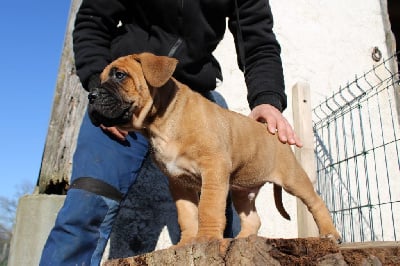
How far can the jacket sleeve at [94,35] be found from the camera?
277 centimetres

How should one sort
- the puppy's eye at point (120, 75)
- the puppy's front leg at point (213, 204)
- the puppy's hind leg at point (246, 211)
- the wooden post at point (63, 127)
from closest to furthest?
the puppy's front leg at point (213, 204)
the puppy's eye at point (120, 75)
the puppy's hind leg at point (246, 211)
the wooden post at point (63, 127)

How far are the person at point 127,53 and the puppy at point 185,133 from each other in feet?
0.74

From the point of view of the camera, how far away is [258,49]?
3236 mm

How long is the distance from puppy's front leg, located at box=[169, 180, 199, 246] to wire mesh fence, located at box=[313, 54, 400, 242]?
2.71m

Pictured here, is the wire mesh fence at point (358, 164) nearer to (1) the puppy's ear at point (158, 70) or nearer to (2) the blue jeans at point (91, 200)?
(2) the blue jeans at point (91, 200)

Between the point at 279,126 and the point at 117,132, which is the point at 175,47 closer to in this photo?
the point at 117,132

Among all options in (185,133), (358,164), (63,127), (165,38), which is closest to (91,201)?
(185,133)

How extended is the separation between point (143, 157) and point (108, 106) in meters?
0.62

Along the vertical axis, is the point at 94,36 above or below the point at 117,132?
above

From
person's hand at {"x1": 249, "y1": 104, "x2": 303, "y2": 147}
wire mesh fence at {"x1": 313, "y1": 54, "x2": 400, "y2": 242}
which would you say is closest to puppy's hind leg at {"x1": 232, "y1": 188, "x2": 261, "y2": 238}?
person's hand at {"x1": 249, "y1": 104, "x2": 303, "y2": 147}

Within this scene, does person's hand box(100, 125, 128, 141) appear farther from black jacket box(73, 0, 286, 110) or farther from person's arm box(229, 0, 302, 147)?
person's arm box(229, 0, 302, 147)

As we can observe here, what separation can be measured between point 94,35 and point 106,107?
78 cm

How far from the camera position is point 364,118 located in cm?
562

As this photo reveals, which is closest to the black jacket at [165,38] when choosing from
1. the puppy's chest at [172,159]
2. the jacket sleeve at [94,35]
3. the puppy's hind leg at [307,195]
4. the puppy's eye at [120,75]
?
the jacket sleeve at [94,35]
